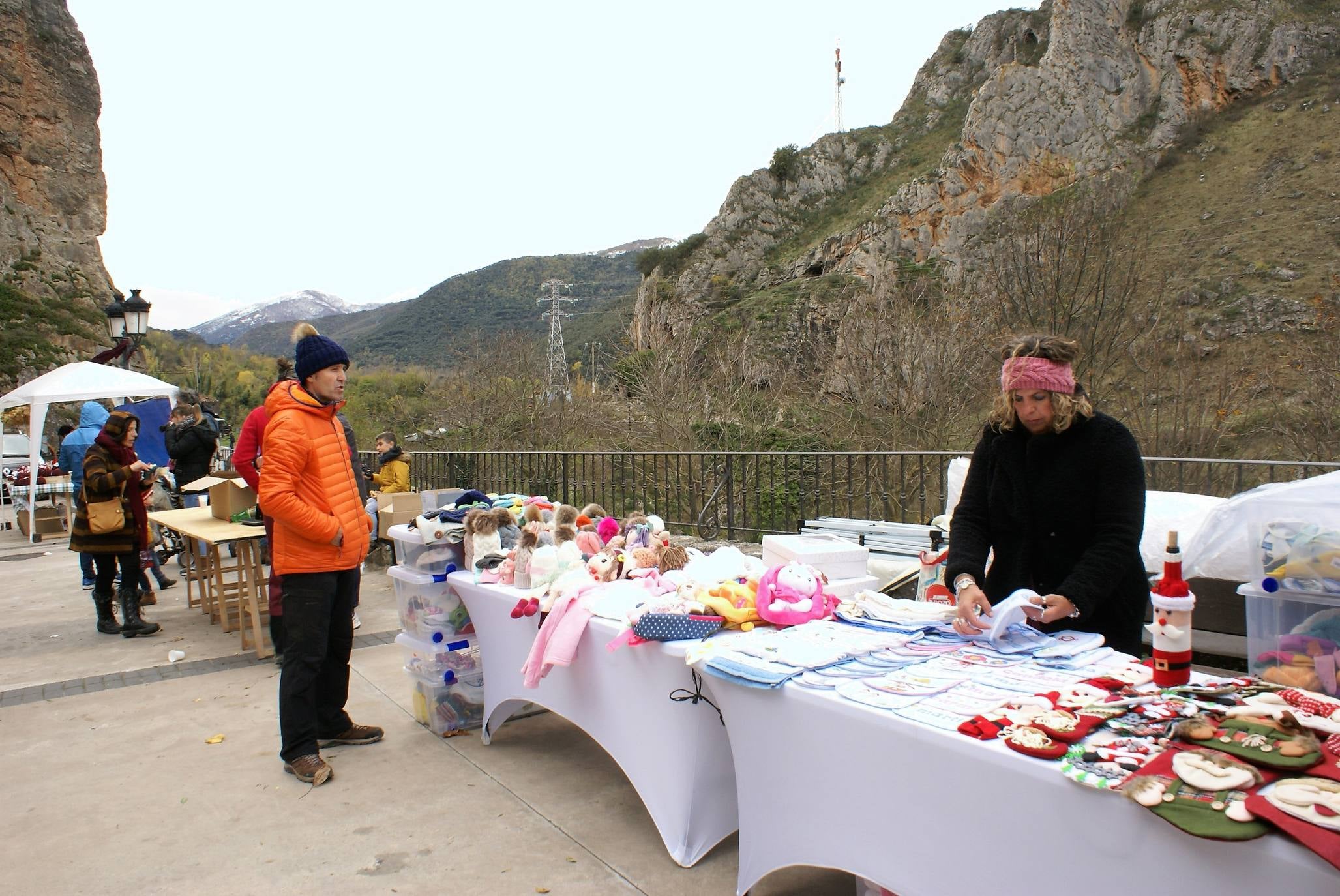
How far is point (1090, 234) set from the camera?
12516 mm

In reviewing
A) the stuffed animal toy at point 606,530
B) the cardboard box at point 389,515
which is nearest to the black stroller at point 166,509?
the cardboard box at point 389,515

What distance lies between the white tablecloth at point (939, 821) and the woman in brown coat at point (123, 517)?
619cm

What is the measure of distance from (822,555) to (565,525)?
139 centimetres

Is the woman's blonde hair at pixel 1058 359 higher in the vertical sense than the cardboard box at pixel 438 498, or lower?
higher

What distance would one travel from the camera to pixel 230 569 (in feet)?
23.4

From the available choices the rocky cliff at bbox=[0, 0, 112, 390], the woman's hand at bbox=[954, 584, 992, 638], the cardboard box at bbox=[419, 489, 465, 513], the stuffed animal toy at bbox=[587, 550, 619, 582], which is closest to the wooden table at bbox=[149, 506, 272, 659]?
the cardboard box at bbox=[419, 489, 465, 513]

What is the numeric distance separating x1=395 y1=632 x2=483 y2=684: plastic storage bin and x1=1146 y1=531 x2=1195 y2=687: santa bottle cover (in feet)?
11.5

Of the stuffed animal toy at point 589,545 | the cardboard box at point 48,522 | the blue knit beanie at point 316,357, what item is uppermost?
the blue knit beanie at point 316,357

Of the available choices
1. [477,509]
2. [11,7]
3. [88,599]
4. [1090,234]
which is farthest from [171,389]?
[11,7]

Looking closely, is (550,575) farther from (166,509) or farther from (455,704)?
(166,509)

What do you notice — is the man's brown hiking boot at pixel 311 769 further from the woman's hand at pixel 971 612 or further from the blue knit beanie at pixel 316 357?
the woman's hand at pixel 971 612

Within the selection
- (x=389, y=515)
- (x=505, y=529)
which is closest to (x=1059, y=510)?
(x=505, y=529)

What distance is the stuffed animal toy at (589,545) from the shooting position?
4.00 metres

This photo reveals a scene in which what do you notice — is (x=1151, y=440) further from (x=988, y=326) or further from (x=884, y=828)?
(x=884, y=828)
